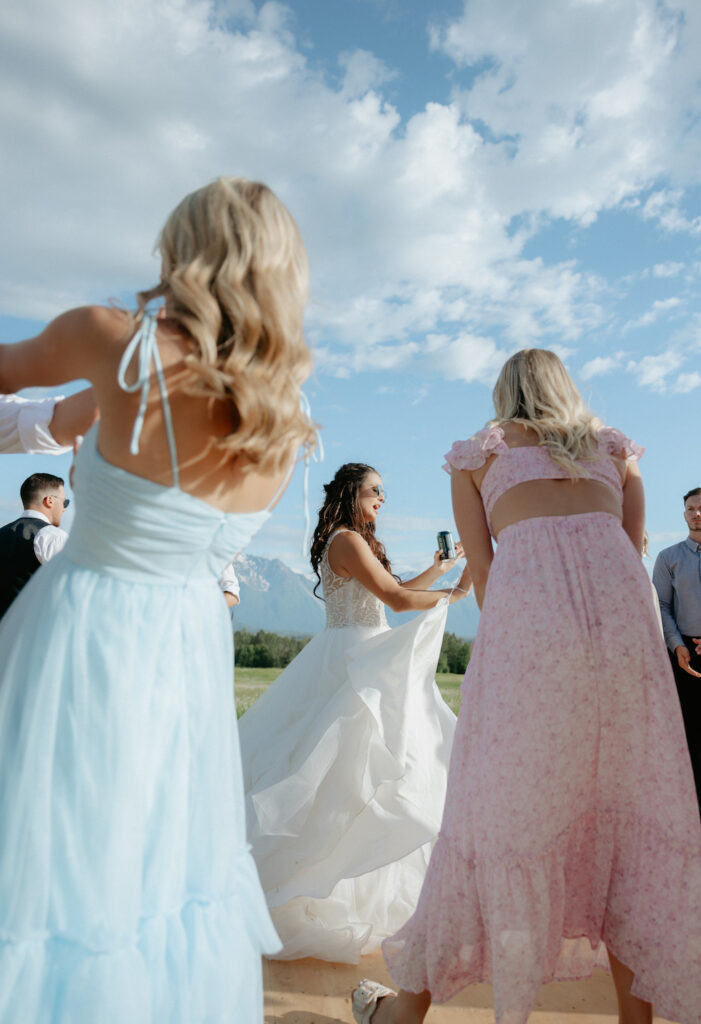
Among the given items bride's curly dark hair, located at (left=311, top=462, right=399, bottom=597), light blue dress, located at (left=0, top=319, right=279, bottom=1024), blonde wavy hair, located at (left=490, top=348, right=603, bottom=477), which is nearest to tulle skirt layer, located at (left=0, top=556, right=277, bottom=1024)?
light blue dress, located at (left=0, top=319, right=279, bottom=1024)

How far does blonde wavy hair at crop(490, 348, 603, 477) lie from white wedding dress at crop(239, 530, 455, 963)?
1.39 m

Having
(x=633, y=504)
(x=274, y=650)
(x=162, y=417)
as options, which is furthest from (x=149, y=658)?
(x=274, y=650)

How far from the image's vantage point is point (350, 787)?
358 cm

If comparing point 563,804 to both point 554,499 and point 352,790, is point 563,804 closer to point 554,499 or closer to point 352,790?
point 554,499

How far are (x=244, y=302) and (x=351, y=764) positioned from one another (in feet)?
8.27

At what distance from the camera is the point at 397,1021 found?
8.70ft

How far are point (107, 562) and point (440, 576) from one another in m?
2.96

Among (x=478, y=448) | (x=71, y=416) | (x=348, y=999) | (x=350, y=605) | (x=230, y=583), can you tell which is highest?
(x=230, y=583)

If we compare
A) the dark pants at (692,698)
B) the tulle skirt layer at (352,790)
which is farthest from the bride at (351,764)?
the dark pants at (692,698)

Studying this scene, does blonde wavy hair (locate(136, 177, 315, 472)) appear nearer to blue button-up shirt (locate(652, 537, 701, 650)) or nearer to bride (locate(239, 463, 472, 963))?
bride (locate(239, 463, 472, 963))

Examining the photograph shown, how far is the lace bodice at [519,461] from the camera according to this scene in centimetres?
280

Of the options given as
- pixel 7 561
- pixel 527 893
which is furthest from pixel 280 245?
pixel 7 561

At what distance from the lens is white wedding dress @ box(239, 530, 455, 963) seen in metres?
3.46

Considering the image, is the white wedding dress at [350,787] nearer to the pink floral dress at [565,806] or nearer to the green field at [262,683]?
the pink floral dress at [565,806]
